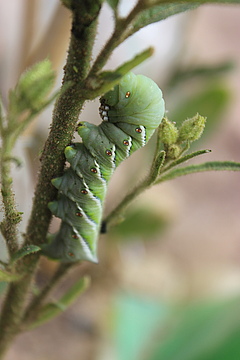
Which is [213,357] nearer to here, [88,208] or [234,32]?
[88,208]

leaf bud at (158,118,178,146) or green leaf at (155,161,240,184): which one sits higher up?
leaf bud at (158,118,178,146)

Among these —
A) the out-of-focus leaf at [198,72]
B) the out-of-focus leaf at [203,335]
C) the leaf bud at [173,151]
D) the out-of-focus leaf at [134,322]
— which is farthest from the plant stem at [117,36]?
the out-of-focus leaf at [198,72]

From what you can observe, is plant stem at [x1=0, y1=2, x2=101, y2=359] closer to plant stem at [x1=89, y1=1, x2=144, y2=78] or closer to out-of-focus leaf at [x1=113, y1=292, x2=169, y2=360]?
plant stem at [x1=89, y1=1, x2=144, y2=78]

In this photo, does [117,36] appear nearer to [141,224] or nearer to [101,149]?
[101,149]

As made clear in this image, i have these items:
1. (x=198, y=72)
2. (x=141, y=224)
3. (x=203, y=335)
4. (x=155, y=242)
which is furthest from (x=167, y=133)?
(x=155, y=242)

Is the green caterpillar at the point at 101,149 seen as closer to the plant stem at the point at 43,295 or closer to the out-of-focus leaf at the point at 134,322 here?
the plant stem at the point at 43,295

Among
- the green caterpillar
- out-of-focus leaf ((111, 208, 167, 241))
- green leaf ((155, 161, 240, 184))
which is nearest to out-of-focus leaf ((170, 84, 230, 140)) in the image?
out-of-focus leaf ((111, 208, 167, 241))

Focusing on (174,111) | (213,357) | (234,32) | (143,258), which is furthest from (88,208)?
(234,32)
